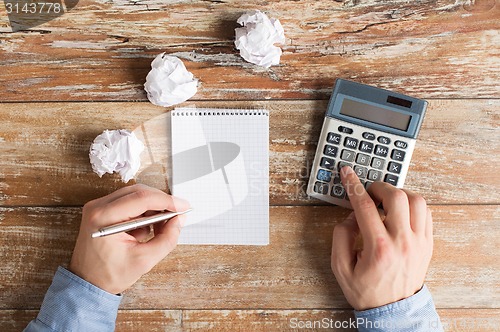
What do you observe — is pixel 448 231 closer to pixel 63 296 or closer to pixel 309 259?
pixel 309 259

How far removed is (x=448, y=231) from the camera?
790mm

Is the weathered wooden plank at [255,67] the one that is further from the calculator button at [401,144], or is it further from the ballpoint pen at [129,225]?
the ballpoint pen at [129,225]

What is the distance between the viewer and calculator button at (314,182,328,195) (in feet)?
2.53

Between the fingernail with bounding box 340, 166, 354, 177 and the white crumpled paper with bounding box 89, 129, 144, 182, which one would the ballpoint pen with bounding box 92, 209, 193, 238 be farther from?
the fingernail with bounding box 340, 166, 354, 177

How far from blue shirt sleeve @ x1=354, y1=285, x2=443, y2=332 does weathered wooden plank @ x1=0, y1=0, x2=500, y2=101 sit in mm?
315

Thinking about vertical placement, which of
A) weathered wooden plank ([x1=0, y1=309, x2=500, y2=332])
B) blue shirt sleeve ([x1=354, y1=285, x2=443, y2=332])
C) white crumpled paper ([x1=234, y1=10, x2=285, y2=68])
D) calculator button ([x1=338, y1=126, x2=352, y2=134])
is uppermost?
white crumpled paper ([x1=234, y1=10, x2=285, y2=68])

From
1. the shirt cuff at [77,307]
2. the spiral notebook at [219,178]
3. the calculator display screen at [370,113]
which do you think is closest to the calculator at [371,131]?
the calculator display screen at [370,113]

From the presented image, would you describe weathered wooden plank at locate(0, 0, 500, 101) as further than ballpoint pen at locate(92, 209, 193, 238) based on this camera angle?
Yes

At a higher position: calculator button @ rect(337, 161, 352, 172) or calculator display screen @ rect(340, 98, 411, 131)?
calculator display screen @ rect(340, 98, 411, 131)

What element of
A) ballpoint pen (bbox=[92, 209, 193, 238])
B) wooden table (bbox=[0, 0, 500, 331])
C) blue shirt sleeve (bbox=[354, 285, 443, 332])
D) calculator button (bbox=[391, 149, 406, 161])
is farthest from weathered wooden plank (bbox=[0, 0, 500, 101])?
blue shirt sleeve (bbox=[354, 285, 443, 332])

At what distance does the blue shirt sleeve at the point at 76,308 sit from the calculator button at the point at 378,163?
0.42m

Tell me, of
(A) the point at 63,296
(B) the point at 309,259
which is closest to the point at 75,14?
(A) the point at 63,296

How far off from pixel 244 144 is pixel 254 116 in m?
0.05

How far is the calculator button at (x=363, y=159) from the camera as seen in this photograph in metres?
0.76
